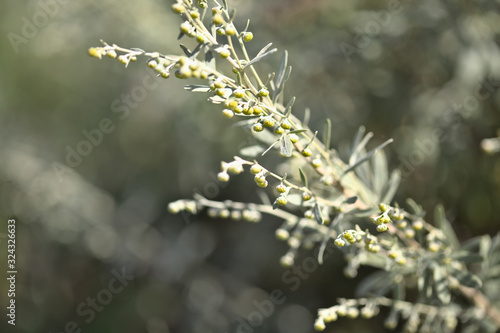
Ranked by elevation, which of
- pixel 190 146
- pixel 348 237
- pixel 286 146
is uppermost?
pixel 286 146

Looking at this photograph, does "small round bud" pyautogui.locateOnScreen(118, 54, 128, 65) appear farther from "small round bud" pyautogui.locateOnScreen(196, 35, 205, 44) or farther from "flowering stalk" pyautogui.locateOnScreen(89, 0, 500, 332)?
"small round bud" pyautogui.locateOnScreen(196, 35, 205, 44)

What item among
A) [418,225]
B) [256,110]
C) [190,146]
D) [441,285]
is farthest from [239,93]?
[190,146]

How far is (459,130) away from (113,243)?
196cm

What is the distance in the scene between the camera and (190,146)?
252cm

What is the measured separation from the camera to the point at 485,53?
190 centimetres

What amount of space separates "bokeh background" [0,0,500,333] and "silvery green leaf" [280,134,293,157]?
3.05 ft

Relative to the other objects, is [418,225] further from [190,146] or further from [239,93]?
[190,146]

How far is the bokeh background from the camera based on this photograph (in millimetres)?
2061

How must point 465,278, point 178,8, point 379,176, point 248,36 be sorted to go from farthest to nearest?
1. point 379,176
2. point 465,278
3. point 248,36
4. point 178,8

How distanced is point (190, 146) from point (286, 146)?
5.16ft

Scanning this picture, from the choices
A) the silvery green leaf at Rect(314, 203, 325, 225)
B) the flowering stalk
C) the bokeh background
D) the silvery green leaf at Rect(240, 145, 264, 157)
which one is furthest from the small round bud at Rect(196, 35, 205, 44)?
the bokeh background

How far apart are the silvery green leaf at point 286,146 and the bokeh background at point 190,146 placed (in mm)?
929

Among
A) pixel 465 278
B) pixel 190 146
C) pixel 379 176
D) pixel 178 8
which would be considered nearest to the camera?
pixel 178 8

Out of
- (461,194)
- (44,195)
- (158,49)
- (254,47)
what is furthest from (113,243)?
(461,194)
